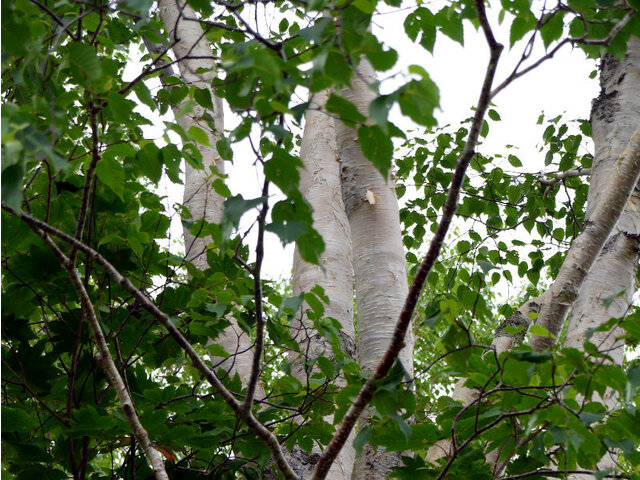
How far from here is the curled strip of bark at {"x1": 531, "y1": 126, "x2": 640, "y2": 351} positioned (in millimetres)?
2066

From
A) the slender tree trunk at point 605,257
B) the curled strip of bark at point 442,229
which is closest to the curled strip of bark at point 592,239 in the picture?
the slender tree trunk at point 605,257

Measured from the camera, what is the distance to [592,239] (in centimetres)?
214

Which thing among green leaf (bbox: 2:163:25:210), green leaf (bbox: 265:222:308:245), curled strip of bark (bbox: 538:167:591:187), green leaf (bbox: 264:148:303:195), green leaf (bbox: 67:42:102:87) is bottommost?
green leaf (bbox: 265:222:308:245)

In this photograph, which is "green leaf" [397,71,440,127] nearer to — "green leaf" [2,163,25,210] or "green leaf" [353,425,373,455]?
"green leaf" [2,163,25,210]

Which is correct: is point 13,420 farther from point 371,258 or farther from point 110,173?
point 371,258

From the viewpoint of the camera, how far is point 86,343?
68.7 inches

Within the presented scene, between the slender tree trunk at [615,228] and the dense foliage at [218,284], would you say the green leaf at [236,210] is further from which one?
the slender tree trunk at [615,228]

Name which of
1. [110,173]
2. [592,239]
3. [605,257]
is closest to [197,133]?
[110,173]

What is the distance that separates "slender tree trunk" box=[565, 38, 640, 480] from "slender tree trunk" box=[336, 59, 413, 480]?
1.98 ft

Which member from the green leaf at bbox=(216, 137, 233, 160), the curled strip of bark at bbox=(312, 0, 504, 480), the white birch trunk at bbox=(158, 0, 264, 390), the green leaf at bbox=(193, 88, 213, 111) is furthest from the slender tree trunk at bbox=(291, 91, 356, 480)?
the curled strip of bark at bbox=(312, 0, 504, 480)

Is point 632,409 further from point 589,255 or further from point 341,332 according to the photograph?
point 341,332

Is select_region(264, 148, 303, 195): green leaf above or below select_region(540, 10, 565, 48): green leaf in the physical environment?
below

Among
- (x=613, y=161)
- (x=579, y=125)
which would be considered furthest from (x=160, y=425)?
(x=579, y=125)

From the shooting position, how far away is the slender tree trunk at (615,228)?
210 centimetres
